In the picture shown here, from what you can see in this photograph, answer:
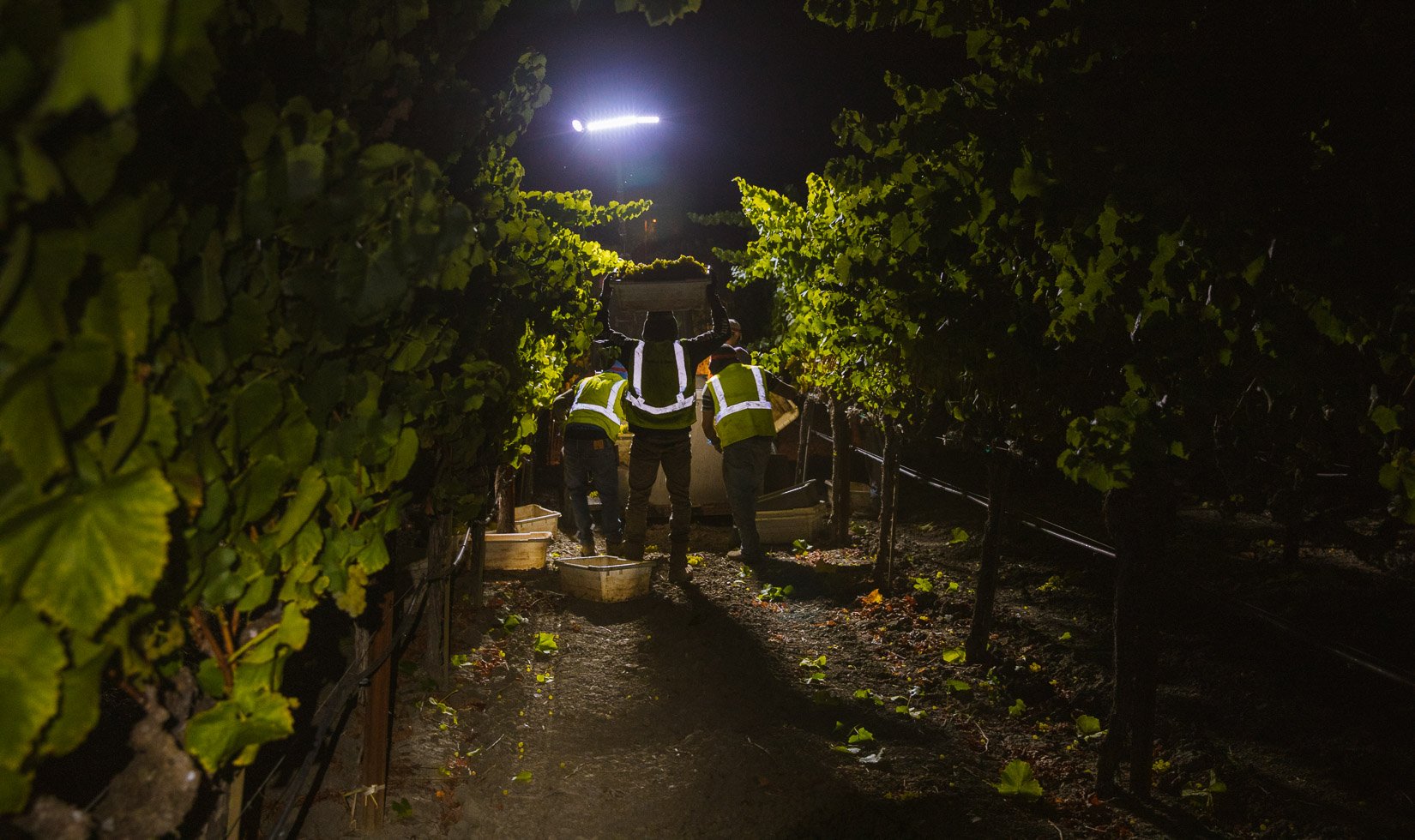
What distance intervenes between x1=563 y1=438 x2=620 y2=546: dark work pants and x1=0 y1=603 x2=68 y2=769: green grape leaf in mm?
6681

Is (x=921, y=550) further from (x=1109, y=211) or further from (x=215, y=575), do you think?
(x=215, y=575)

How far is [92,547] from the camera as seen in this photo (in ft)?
2.67

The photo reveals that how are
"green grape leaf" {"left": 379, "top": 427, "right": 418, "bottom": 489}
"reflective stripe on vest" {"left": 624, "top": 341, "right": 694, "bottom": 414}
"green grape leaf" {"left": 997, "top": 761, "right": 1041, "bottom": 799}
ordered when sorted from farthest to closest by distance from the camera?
"reflective stripe on vest" {"left": 624, "top": 341, "right": 694, "bottom": 414} → "green grape leaf" {"left": 997, "top": 761, "right": 1041, "bottom": 799} → "green grape leaf" {"left": 379, "top": 427, "right": 418, "bottom": 489}

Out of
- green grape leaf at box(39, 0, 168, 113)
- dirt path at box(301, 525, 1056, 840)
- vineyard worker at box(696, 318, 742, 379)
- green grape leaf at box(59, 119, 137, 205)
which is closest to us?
green grape leaf at box(39, 0, 168, 113)

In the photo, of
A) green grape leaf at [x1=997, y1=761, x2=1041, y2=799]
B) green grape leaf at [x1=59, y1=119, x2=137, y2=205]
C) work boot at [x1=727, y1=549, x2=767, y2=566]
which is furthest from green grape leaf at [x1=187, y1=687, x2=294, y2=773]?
work boot at [x1=727, y1=549, x2=767, y2=566]

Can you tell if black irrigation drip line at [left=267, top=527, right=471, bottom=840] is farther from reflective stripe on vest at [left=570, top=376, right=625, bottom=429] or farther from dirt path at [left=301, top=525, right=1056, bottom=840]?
reflective stripe on vest at [left=570, top=376, right=625, bottom=429]

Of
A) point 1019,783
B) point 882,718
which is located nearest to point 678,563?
point 882,718

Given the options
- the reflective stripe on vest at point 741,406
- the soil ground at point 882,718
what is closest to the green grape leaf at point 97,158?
the soil ground at point 882,718

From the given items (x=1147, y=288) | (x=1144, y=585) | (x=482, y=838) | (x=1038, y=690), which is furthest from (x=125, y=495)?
(x=1038, y=690)

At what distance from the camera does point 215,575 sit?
4.18 feet

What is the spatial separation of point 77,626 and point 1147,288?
10.3 ft

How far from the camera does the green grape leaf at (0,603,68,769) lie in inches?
30.3

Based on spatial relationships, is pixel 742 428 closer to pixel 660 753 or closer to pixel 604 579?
pixel 604 579

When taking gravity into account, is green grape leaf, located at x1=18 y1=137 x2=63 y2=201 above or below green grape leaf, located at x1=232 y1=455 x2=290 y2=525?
above
